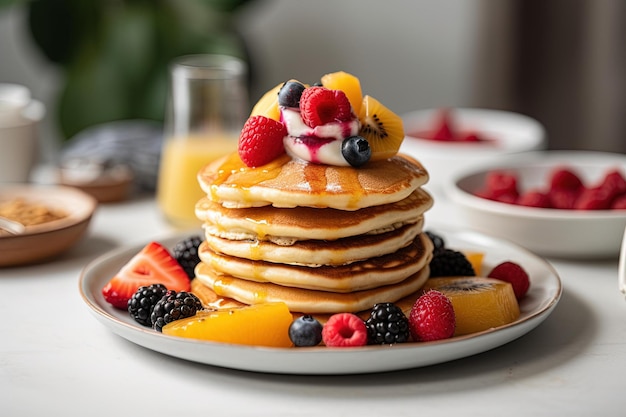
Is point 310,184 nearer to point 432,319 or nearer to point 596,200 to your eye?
point 432,319

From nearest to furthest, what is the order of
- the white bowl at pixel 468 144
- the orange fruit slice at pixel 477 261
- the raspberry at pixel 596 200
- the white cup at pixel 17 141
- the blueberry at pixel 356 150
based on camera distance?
the blueberry at pixel 356 150, the orange fruit slice at pixel 477 261, the raspberry at pixel 596 200, the white cup at pixel 17 141, the white bowl at pixel 468 144

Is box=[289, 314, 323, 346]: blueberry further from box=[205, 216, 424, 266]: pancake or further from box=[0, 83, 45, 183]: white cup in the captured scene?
box=[0, 83, 45, 183]: white cup

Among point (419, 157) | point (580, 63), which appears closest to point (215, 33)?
point (419, 157)

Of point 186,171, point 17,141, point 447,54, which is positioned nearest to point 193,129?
point 186,171

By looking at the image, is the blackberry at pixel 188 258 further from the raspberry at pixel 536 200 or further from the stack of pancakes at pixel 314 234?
the raspberry at pixel 536 200

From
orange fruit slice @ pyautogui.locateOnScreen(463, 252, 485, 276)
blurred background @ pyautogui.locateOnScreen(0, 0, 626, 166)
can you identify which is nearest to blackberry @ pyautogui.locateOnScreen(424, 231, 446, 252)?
orange fruit slice @ pyautogui.locateOnScreen(463, 252, 485, 276)

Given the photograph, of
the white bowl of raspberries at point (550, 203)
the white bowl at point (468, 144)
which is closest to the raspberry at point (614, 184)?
the white bowl of raspberries at point (550, 203)

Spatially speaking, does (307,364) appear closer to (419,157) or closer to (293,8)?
(419,157)
